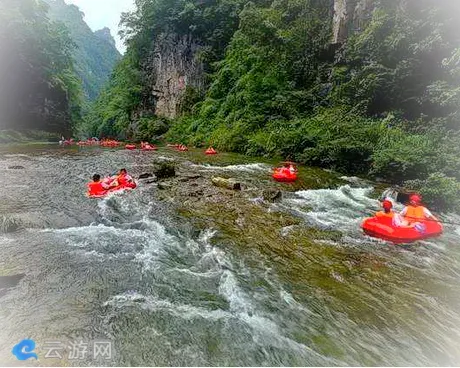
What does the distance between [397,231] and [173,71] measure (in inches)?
1269

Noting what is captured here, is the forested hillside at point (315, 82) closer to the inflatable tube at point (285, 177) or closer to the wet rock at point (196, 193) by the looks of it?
the inflatable tube at point (285, 177)

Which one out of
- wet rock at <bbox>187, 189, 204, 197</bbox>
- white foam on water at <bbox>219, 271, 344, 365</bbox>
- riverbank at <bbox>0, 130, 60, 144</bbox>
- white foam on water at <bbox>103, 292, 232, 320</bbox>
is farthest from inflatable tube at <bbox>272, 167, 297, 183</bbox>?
riverbank at <bbox>0, 130, 60, 144</bbox>

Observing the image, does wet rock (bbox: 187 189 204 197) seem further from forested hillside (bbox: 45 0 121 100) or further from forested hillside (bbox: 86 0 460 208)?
forested hillside (bbox: 45 0 121 100)

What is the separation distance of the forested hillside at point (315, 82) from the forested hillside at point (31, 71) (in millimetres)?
7561

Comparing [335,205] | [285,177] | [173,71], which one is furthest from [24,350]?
[173,71]

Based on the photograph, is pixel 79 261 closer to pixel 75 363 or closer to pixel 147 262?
pixel 147 262

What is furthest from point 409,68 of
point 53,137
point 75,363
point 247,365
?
point 53,137

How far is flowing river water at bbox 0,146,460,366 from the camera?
3.91 metres

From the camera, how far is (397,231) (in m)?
7.29

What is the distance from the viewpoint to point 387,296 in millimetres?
5109

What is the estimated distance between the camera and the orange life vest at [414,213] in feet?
26.0

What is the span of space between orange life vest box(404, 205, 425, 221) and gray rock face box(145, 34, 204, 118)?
28.3m

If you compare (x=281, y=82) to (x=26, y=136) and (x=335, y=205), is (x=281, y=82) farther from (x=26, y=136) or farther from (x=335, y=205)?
(x=26, y=136)

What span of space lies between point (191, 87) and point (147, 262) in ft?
101
